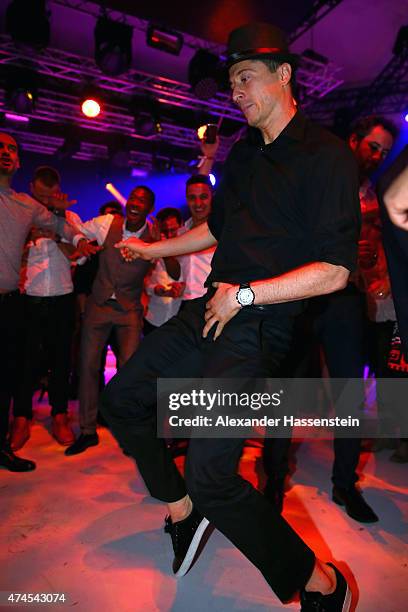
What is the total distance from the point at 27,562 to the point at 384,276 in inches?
129

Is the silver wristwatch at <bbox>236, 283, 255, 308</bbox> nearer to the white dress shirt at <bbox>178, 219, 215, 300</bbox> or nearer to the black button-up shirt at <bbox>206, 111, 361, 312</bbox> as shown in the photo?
the black button-up shirt at <bbox>206, 111, 361, 312</bbox>

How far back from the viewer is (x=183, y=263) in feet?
15.5

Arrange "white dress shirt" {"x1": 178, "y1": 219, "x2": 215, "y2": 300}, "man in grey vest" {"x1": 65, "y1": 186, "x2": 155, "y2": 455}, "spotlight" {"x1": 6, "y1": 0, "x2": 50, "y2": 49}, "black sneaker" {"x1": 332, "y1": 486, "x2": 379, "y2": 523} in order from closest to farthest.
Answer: "black sneaker" {"x1": 332, "y1": 486, "x2": 379, "y2": 523} → "man in grey vest" {"x1": 65, "y1": 186, "x2": 155, "y2": 455} → "white dress shirt" {"x1": 178, "y1": 219, "x2": 215, "y2": 300} → "spotlight" {"x1": 6, "y1": 0, "x2": 50, "y2": 49}

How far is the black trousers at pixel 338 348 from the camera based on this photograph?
2.89m

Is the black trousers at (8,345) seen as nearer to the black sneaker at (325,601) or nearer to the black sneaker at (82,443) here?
the black sneaker at (82,443)

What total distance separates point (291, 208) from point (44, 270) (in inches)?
110

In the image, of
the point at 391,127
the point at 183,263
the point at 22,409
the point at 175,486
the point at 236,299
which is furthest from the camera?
the point at 183,263

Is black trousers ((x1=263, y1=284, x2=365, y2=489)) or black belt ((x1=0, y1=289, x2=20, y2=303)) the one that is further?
black belt ((x1=0, y1=289, x2=20, y2=303))

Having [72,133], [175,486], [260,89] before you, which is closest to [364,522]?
[175,486]

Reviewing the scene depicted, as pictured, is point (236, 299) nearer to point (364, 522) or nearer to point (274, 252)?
point (274, 252)

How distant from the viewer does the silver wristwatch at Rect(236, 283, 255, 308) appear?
1810 millimetres

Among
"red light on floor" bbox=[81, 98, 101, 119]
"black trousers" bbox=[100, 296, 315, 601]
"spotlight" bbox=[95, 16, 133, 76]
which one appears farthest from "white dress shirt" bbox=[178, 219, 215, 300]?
"red light on floor" bbox=[81, 98, 101, 119]

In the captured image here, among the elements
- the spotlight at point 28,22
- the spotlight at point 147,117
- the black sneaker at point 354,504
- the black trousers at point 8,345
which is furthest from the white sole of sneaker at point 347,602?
the spotlight at point 147,117

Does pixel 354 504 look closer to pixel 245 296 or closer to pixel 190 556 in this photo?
pixel 190 556
